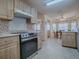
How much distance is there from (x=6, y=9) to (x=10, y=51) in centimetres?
125

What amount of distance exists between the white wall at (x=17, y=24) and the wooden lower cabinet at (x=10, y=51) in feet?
3.35

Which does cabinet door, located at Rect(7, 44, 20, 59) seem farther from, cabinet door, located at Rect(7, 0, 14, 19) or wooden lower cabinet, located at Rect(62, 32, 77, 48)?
wooden lower cabinet, located at Rect(62, 32, 77, 48)

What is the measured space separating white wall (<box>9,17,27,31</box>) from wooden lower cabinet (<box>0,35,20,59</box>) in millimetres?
1021

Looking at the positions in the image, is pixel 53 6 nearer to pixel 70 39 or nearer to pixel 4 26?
pixel 70 39

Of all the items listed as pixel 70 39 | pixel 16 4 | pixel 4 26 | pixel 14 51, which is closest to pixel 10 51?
pixel 14 51

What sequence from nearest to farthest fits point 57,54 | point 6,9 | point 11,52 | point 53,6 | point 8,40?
point 8,40
point 11,52
point 6,9
point 57,54
point 53,6

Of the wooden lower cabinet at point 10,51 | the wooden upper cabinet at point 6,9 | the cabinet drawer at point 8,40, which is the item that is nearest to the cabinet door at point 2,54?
the wooden lower cabinet at point 10,51

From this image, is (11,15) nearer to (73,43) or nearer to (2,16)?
(2,16)

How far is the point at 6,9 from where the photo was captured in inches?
109

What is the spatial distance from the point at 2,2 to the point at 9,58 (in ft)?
5.09

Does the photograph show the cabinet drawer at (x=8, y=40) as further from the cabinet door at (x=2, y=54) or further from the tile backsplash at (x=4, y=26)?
the tile backsplash at (x=4, y=26)

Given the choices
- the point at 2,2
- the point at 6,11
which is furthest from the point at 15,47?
the point at 2,2

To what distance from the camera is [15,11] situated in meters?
3.06

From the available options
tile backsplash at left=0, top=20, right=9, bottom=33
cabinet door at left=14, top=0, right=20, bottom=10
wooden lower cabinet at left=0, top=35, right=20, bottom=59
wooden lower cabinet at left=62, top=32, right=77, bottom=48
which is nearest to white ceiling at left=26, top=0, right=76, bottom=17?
cabinet door at left=14, top=0, right=20, bottom=10
